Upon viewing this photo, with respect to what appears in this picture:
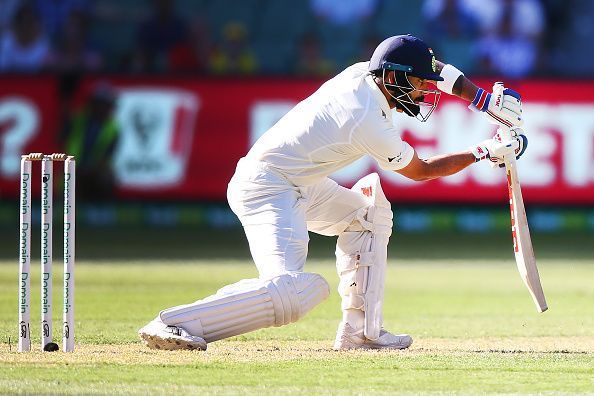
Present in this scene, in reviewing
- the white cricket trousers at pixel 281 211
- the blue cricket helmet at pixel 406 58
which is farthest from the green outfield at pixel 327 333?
the blue cricket helmet at pixel 406 58

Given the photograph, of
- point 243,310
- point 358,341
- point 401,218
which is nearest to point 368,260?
point 358,341

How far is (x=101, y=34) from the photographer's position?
1366 centimetres

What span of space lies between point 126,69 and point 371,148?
749 centimetres

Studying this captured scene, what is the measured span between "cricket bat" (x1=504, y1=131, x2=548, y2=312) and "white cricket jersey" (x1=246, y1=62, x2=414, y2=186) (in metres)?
0.57

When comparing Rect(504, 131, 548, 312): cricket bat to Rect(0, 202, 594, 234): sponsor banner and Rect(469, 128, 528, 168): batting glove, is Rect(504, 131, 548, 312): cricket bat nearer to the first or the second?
Rect(469, 128, 528, 168): batting glove

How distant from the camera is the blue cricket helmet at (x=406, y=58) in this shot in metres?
5.25

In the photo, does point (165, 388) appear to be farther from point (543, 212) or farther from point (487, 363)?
point (543, 212)

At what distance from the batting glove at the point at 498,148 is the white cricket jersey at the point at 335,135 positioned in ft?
1.07

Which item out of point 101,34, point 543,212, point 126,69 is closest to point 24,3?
point 101,34

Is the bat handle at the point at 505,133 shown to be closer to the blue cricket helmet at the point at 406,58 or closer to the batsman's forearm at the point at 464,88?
the batsman's forearm at the point at 464,88

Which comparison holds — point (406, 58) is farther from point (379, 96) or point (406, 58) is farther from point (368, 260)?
point (368, 260)

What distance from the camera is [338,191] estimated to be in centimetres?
556

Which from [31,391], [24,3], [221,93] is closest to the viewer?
[31,391]

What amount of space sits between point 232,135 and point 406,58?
22.7ft
